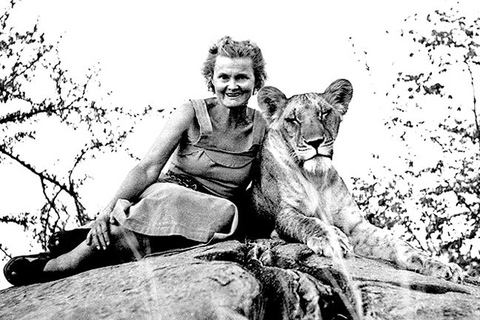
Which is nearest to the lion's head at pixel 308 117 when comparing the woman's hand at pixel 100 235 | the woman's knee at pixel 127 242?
the woman's knee at pixel 127 242

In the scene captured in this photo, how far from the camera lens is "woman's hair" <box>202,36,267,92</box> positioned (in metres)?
5.12

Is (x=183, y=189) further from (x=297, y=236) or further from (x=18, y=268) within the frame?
(x=18, y=268)

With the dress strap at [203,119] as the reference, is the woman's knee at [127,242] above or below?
below

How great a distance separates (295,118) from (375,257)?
3.75 feet

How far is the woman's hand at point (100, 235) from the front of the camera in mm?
4539

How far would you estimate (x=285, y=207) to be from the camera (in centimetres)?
516

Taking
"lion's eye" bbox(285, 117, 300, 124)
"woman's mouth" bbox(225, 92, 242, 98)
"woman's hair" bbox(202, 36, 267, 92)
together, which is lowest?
"lion's eye" bbox(285, 117, 300, 124)

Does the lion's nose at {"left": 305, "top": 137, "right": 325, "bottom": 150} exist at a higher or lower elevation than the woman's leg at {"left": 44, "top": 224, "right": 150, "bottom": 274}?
higher

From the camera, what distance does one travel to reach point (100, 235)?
4.54 meters

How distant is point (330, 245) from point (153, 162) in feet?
4.47

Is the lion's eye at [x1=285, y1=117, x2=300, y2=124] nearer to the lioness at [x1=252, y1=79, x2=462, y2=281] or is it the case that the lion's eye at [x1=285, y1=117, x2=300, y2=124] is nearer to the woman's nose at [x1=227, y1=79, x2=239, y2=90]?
the lioness at [x1=252, y1=79, x2=462, y2=281]

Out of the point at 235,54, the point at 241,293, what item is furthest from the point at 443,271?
the point at 235,54

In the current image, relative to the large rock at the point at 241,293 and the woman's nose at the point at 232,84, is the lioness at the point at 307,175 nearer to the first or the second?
the woman's nose at the point at 232,84

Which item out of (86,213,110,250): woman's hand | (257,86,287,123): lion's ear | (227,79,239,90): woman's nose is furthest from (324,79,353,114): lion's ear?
(86,213,110,250): woman's hand
